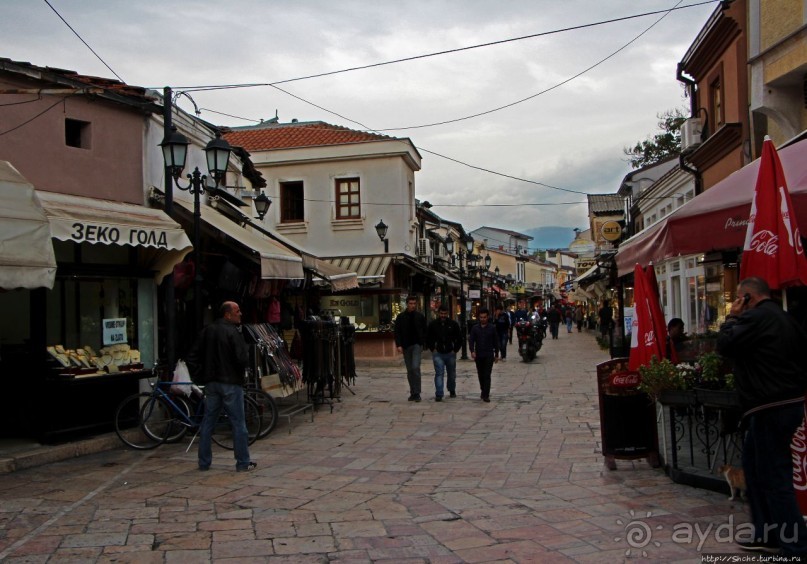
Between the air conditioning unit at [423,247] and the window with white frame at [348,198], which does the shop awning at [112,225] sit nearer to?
the window with white frame at [348,198]

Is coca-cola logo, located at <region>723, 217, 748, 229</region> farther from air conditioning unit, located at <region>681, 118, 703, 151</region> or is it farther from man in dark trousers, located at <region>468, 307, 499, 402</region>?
air conditioning unit, located at <region>681, 118, 703, 151</region>

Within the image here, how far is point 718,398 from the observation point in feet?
18.5

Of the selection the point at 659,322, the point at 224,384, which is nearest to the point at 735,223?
the point at 659,322

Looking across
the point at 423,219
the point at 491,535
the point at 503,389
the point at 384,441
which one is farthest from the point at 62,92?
the point at 423,219

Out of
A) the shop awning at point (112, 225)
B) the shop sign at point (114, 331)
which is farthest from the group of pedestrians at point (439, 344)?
the shop sign at point (114, 331)

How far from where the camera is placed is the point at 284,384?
10867 millimetres

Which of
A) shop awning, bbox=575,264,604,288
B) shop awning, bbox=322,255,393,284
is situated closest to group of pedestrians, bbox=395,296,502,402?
shop awning, bbox=322,255,393,284

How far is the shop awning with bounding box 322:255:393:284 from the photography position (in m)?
23.0

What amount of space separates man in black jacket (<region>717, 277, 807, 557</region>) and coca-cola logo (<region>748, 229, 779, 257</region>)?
1.61 ft

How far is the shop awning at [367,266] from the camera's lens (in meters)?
23.0

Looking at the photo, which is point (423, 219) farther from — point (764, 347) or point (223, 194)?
point (764, 347)

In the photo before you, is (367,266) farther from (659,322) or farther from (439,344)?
(659,322)

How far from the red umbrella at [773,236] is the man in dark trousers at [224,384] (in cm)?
495

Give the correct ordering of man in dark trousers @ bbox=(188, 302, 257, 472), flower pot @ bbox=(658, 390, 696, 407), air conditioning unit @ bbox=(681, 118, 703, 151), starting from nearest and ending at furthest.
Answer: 1. flower pot @ bbox=(658, 390, 696, 407)
2. man in dark trousers @ bbox=(188, 302, 257, 472)
3. air conditioning unit @ bbox=(681, 118, 703, 151)
